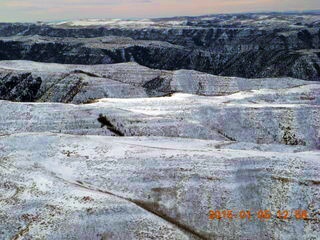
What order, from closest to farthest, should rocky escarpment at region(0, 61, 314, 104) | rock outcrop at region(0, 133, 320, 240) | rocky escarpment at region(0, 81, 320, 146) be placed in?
rock outcrop at region(0, 133, 320, 240) → rocky escarpment at region(0, 81, 320, 146) → rocky escarpment at region(0, 61, 314, 104)

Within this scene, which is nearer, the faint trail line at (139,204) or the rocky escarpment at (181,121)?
the faint trail line at (139,204)

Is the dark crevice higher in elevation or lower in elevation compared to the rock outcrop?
lower

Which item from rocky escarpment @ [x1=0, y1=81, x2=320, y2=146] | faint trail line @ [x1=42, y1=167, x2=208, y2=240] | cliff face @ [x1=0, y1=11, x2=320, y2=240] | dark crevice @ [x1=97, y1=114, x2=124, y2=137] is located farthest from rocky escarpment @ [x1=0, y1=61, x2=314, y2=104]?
faint trail line @ [x1=42, y1=167, x2=208, y2=240]

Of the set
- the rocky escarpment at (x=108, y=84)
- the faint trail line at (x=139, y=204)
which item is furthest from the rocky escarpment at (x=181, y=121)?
the rocky escarpment at (x=108, y=84)

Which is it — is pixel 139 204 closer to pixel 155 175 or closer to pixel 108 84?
pixel 155 175

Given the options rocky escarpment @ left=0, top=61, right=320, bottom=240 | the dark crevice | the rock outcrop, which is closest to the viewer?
the rock outcrop

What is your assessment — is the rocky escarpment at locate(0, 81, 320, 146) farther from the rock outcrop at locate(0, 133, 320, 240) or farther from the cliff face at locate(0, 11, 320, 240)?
the rock outcrop at locate(0, 133, 320, 240)

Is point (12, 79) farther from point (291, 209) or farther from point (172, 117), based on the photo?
point (291, 209)

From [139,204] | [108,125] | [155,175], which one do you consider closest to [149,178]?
[155,175]

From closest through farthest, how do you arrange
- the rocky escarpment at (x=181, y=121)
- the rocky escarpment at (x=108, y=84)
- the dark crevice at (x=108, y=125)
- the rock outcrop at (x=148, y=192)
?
the rock outcrop at (x=148, y=192) < the dark crevice at (x=108, y=125) < the rocky escarpment at (x=181, y=121) < the rocky escarpment at (x=108, y=84)

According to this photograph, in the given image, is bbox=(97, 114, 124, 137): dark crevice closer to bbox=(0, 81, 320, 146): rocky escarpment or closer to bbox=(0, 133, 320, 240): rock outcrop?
bbox=(0, 81, 320, 146): rocky escarpment

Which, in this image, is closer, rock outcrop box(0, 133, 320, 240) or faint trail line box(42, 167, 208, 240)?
rock outcrop box(0, 133, 320, 240)

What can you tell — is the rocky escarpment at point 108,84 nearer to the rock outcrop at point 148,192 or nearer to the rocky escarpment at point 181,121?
the rocky escarpment at point 181,121
